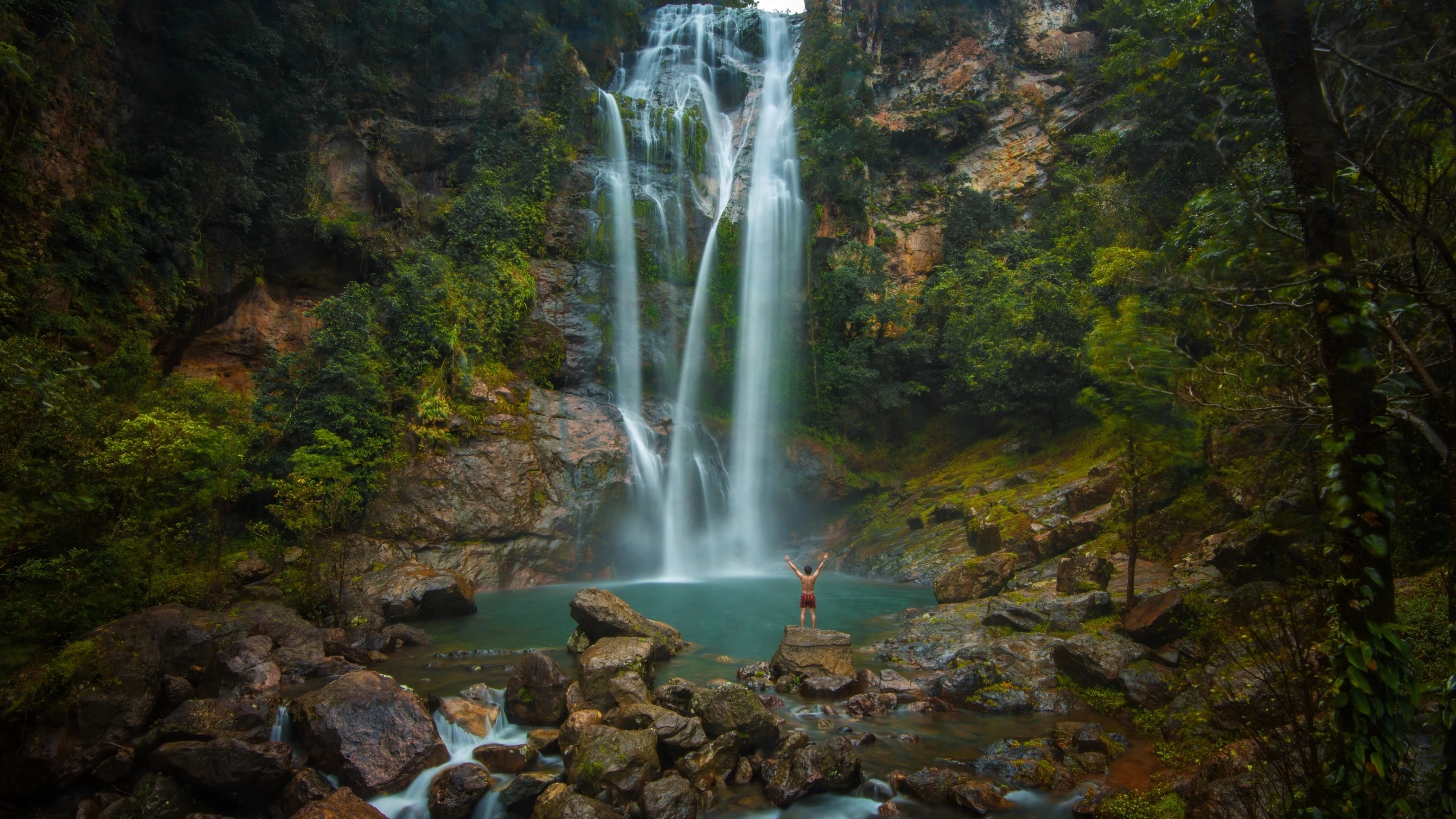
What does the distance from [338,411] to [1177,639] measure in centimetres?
1794

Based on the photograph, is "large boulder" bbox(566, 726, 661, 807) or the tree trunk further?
"large boulder" bbox(566, 726, 661, 807)

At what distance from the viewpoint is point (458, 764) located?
23.4ft

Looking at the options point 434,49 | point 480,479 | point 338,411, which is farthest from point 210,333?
point 434,49

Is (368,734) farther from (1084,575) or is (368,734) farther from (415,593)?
(1084,575)

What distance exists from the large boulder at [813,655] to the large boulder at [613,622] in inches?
84.4

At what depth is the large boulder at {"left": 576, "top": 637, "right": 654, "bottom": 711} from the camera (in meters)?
8.77

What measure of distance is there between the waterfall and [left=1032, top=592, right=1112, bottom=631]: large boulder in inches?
518

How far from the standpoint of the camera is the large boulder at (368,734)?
22.9ft

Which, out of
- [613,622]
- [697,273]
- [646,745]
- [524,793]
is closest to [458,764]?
[524,793]

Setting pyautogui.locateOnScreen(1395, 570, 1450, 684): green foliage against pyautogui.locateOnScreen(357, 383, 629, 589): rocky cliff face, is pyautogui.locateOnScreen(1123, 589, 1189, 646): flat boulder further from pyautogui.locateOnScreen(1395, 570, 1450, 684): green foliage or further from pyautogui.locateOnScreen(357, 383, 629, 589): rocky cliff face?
pyautogui.locateOnScreen(357, 383, 629, 589): rocky cliff face

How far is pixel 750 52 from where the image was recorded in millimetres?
34000

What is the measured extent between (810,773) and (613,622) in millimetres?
5182

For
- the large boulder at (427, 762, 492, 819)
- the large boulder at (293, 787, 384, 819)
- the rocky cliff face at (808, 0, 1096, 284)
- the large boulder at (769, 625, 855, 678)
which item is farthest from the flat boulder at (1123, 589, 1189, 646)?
the rocky cliff face at (808, 0, 1096, 284)

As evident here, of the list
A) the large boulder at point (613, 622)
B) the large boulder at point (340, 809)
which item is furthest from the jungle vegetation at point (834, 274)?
the large boulder at point (613, 622)
